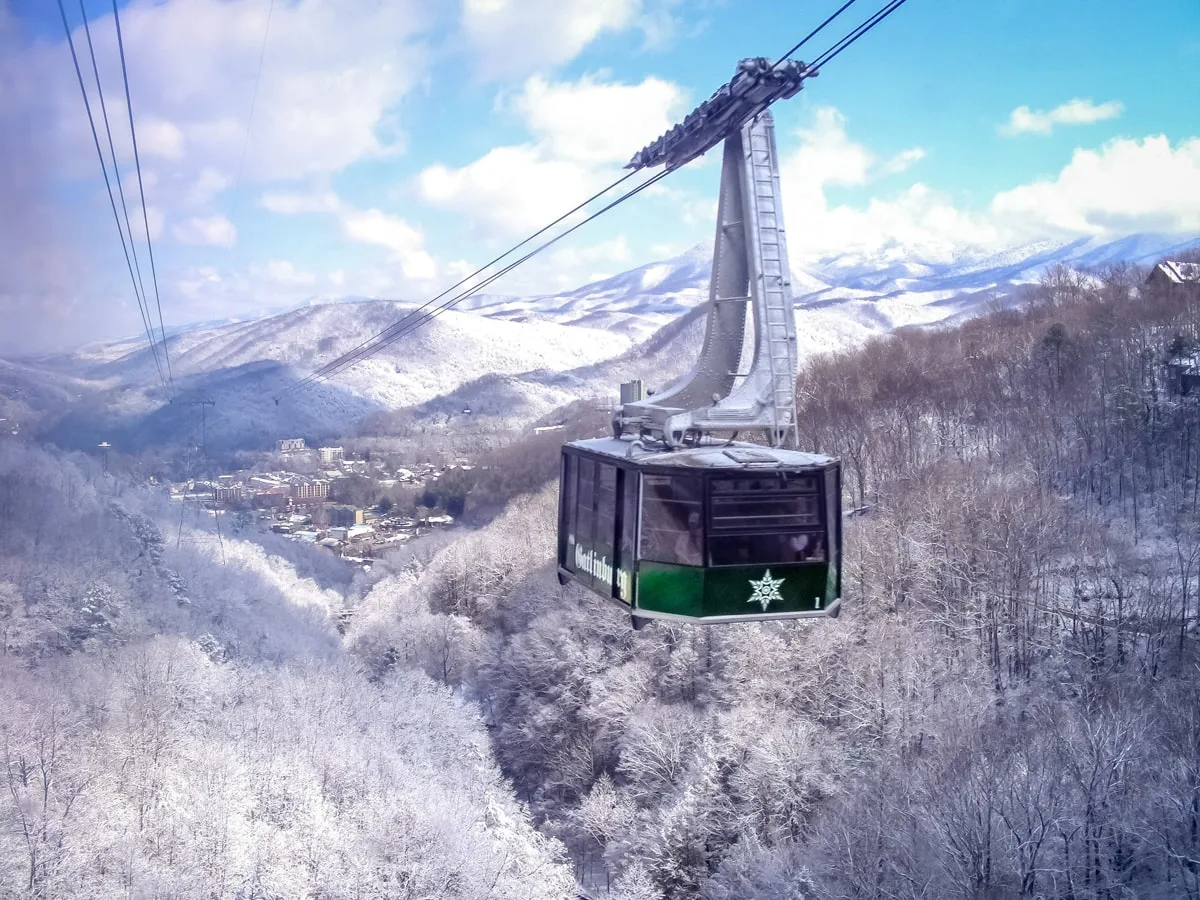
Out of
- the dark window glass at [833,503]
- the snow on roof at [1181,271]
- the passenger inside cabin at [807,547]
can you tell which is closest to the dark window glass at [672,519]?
the passenger inside cabin at [807,547]

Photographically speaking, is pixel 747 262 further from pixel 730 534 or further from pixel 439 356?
pixel 439 356

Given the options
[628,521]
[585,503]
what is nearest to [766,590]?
[628,521]

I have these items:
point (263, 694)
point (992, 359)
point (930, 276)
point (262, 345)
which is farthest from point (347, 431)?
point (930, 276)

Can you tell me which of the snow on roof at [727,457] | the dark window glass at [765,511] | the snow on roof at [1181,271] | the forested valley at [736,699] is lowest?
the forested valley at [736,699]

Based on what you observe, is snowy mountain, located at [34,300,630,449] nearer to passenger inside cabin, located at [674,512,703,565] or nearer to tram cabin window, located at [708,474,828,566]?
passenger inside cabin, located at [674,512,703,565]

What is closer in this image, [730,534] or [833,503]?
[730,534]

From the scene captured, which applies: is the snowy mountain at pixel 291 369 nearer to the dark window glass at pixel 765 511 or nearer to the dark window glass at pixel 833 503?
the dark window glass at pixel 765 511

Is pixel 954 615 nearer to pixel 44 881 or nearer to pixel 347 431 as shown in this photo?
pixel 44 881
